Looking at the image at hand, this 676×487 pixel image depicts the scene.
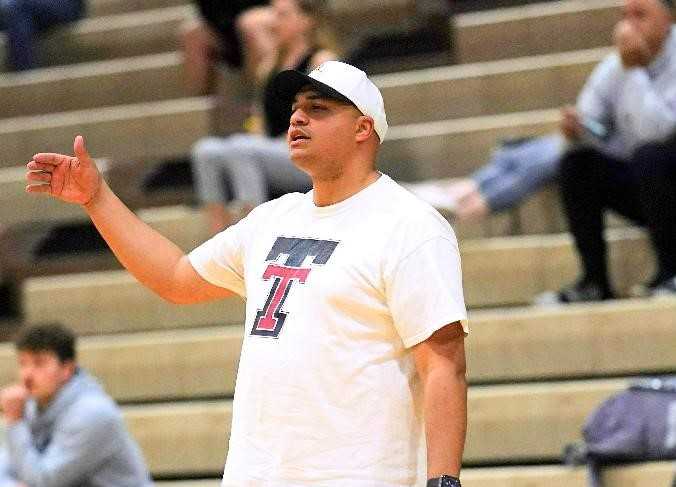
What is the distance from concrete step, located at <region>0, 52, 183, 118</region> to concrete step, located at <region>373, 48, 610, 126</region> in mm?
1219

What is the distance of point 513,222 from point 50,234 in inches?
84.4

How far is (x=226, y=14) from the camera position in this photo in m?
6.61

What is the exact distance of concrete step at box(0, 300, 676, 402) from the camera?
4949 mm

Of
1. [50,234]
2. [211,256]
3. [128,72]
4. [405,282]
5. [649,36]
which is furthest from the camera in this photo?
[128,72]

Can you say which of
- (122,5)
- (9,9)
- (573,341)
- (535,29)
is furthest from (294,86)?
(122,5)

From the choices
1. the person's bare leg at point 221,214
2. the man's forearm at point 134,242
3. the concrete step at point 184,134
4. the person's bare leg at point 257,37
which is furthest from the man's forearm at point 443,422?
the person's bare leg at point 257,37

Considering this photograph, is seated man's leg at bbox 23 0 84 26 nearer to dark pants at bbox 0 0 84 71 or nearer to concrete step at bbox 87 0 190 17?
dark pants at bbox 0 0 84 71

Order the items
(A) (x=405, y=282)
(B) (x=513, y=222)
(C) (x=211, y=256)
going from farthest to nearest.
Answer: (B) (x=513, y=222) → (C) (x=211, y=256) → (A) (x=405, y=282)

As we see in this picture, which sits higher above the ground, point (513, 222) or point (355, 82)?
point (355, 82)

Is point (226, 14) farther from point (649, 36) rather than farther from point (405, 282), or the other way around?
point (405, 282)

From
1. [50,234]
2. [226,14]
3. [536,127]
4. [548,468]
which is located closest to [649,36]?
[536,127]

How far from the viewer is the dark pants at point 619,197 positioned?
5031 mm

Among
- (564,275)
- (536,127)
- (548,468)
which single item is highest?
(536,127)

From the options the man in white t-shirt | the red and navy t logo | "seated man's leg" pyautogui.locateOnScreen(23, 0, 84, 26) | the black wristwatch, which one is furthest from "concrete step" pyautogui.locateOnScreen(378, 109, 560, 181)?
the black wristwatch
